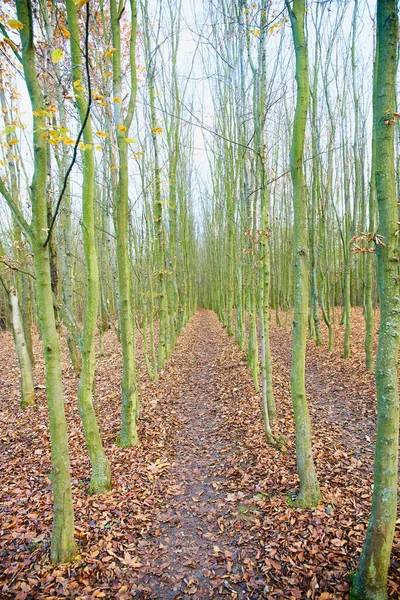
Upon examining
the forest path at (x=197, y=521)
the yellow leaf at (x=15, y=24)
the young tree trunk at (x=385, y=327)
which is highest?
the yellow leaf at (x=15, y=24)

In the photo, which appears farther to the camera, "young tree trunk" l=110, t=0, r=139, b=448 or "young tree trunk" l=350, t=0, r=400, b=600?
"young tree trunk" l=110, t=0, r=139, b=448

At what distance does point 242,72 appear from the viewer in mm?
6438

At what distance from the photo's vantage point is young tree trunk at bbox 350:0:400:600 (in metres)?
2.13

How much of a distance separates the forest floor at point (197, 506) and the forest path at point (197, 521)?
1 cm

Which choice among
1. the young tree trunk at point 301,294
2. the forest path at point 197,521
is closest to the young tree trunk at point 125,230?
the forest path at point 197,521

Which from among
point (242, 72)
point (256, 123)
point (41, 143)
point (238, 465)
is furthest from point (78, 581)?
point (242, 72)

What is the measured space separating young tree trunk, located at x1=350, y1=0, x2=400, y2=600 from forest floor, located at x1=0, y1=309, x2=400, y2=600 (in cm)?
30

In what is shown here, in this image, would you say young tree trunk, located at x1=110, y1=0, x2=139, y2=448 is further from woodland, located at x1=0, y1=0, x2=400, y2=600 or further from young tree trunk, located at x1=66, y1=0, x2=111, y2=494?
young tree trunk, located at x1=66, y1=0, x2=111, y2=494

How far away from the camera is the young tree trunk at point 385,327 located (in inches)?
83.8

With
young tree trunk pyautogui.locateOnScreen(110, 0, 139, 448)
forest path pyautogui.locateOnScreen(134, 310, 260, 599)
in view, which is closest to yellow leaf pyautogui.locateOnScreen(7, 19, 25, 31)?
young tree trunk pyautogui.locateOnScreen(110, 0, 139, 448)

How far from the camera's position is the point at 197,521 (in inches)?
138

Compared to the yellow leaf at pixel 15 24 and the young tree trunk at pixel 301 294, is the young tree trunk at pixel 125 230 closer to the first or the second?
the yellow leaf at pixel 15 24

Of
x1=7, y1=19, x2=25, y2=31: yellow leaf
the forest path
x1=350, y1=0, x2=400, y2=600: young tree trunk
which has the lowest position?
the forest path

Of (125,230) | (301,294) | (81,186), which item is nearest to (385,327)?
(301,294)
